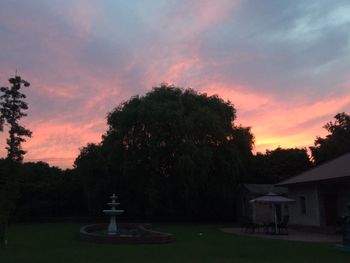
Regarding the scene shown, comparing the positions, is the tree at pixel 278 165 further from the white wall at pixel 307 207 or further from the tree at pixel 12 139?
the tree at pixel 12 139

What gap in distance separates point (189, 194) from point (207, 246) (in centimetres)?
1988

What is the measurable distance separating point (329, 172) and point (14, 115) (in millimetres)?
20611

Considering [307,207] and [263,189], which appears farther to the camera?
[263,189]

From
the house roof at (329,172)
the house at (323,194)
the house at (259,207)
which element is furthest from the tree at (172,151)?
the house at (323,194)

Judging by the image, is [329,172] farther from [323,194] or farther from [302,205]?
[302,205]

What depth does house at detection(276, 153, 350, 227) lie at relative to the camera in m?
30.5

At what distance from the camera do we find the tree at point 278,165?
1987 inches

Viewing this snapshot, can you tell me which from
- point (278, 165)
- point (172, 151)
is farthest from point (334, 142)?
point (172, 151)

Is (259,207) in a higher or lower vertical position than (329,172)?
lower

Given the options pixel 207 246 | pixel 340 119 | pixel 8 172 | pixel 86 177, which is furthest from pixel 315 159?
pixel 8 172

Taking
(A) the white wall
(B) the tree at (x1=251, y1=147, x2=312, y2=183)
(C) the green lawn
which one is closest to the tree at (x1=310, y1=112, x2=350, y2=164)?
(B) the tree at (x1=251, y1=147, x2=312, y2=183)

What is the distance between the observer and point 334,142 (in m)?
55.2

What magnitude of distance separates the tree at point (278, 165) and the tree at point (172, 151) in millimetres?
5594

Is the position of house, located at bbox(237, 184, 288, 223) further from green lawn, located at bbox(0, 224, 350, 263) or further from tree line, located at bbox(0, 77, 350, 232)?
green lawn, located at bbox(0, 224, 350, 263)
